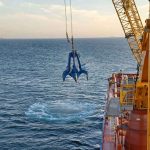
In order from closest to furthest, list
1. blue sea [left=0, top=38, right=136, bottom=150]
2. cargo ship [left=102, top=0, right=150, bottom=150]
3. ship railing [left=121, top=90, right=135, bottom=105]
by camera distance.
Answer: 1. cargo ship [left=102, top=0, right=150, bottom=150]
2. ship railing [left=121, top=90, right=135, bottom=105]
3. blue sea [left=0, top=38, right=136, bottom=150]

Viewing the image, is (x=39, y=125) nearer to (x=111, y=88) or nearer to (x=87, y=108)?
(x=87, y=108)

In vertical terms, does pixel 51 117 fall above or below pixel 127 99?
below

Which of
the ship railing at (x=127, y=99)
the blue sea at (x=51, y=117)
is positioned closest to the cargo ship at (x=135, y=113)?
the ship railing at (x=127, y=99)

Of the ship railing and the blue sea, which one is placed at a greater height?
the ship railing

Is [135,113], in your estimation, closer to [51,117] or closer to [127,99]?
[127,99]

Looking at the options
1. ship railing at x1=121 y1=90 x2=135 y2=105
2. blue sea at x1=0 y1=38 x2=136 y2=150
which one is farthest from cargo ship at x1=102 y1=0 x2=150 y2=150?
blue sea at x1=0 y1=38 x2=136 y2=150

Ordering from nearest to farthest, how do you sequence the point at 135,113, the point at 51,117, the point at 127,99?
the point at 135,113 → the point at 127,99 → the point at 51,117

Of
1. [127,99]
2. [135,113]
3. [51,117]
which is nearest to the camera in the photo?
[135,113]

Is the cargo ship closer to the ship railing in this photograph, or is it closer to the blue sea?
the ship railing

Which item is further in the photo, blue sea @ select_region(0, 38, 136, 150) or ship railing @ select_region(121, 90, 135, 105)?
blue sea @ select_region(0, 38, 136, 150)

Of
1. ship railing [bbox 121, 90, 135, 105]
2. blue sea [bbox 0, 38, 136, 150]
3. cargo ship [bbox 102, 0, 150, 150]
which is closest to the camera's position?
cargo ship [bbox 102, 0, 150, 150]

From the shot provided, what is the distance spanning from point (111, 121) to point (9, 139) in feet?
43.7

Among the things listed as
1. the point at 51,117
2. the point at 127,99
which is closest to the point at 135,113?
the point at 127,99

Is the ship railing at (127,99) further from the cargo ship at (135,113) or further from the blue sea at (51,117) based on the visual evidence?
the blue sea at (51,117)
